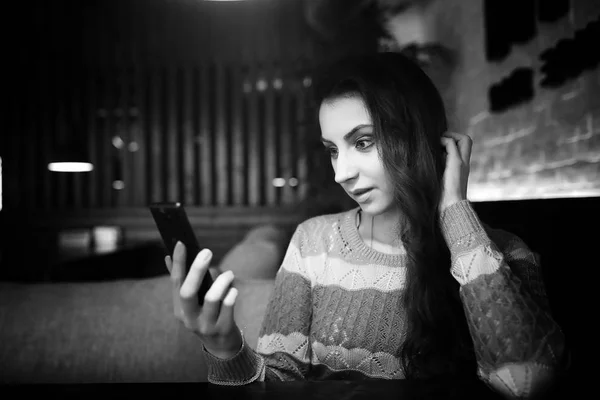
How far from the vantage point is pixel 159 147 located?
187 inches

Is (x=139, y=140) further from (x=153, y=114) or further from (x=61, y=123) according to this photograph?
→ (x=61, y=123)

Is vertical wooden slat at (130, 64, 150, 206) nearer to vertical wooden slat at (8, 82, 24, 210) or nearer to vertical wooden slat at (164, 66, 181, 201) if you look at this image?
vertical wooden slat at (164, 66, 181, 201)

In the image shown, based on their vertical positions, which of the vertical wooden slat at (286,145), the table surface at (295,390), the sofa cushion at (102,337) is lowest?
the sofa cushion at (102,337)

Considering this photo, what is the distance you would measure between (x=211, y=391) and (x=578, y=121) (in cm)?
213

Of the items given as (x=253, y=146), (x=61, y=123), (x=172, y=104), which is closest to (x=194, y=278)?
(x=253, y=146)

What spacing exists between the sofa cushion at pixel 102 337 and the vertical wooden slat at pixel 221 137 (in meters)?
3.30

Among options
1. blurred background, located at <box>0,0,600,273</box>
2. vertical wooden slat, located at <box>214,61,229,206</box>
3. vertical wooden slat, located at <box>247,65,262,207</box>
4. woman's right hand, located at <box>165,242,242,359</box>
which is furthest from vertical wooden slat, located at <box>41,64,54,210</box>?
woman's right hand, located at <box>165,242,242,359</box>

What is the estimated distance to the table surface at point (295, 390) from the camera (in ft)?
2.59

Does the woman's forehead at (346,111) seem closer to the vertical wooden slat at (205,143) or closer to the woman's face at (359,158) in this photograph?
the woman's face at (359,158)

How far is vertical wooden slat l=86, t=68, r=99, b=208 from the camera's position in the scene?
468 cm

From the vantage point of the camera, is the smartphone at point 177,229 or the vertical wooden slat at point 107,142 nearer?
the smartphone at point 177,229

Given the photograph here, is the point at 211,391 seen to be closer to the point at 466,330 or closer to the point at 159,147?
the point at 466,330

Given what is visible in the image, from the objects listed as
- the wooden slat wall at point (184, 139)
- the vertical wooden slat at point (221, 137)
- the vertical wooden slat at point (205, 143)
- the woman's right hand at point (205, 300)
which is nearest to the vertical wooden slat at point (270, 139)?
the wooden slat wall at point (184, 139)

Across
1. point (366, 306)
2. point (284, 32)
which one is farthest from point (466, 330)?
point (284, 32)
